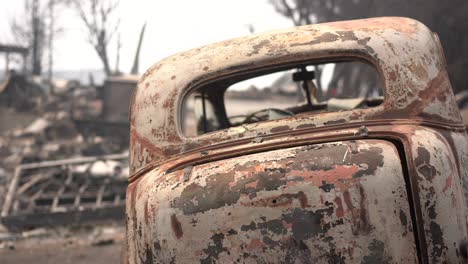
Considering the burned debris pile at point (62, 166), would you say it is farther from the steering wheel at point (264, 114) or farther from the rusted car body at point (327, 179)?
the rusted car body at point (327, 179)

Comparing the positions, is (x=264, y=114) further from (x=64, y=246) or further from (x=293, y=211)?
(x=64, y=246)

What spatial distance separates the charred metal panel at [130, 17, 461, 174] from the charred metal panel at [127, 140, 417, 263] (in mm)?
299

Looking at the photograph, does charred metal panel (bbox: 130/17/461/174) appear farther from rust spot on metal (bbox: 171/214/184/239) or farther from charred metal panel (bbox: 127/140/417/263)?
rust spot on metal (bbox: 171/214/184/239)

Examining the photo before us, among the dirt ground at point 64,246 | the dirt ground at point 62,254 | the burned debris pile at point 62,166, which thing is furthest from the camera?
the burned debris pile at point 62,166

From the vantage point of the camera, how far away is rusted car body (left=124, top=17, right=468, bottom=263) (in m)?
1.61

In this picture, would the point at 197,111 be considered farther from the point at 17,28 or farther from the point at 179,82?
the point at 17,28

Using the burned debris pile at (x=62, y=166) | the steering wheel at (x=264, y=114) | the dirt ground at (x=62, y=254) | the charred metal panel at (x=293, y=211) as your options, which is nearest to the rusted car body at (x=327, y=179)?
the charred metal panel at (x=293, y=211)

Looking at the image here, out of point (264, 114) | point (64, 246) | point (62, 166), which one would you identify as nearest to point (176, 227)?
point (264, 114)

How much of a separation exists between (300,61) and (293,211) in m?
0.82

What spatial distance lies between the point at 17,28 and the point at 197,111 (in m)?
31.9

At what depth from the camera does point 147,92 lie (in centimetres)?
236

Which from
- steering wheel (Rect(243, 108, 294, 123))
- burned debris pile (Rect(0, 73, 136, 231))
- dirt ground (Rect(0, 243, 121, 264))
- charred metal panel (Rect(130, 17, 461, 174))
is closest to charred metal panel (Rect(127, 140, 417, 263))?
charred metal panel (Rect(130, 17, 461, 174))

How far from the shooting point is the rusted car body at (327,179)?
1612mm

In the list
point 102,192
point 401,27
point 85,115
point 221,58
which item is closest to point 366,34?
point 401,27
